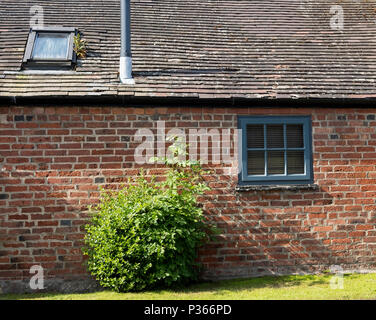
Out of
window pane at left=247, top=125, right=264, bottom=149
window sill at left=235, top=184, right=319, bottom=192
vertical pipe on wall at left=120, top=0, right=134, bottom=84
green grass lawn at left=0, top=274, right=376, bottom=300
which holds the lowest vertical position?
green grass lawn at left=0, top=274, right=376, bottom=300

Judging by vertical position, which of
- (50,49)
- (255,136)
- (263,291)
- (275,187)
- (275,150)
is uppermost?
(50,49)

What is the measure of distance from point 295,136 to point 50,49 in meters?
4.63

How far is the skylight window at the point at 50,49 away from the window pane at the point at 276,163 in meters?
3.79

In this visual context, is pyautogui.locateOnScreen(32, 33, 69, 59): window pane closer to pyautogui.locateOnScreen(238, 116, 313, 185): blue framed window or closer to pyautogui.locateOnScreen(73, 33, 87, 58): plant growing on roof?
pyautogui.locateOnScreen(73, 33, 87, 58): plant growing on roof

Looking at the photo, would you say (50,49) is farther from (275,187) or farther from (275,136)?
(275,187)

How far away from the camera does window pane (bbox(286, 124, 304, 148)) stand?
23.8 ft

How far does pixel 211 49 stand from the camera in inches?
324

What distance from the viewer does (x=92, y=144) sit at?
6.80 metres

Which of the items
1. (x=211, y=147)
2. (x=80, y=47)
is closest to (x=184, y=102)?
(x=211, y=147)

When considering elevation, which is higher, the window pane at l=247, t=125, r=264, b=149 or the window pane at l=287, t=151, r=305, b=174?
the window pane at l=247, t=125, r=264, b=149

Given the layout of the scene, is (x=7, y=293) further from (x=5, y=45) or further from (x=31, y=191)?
(x=5, y=45)

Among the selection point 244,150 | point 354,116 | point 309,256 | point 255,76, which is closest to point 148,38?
point 255,76

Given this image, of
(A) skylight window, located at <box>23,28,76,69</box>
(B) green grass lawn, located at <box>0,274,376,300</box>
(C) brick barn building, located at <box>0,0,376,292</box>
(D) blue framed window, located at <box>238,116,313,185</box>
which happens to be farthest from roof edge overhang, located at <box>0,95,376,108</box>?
(B) green grass lawn, located at <box>0,274,376,300</box>

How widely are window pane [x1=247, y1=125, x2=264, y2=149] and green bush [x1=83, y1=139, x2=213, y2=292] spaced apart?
119 cm
